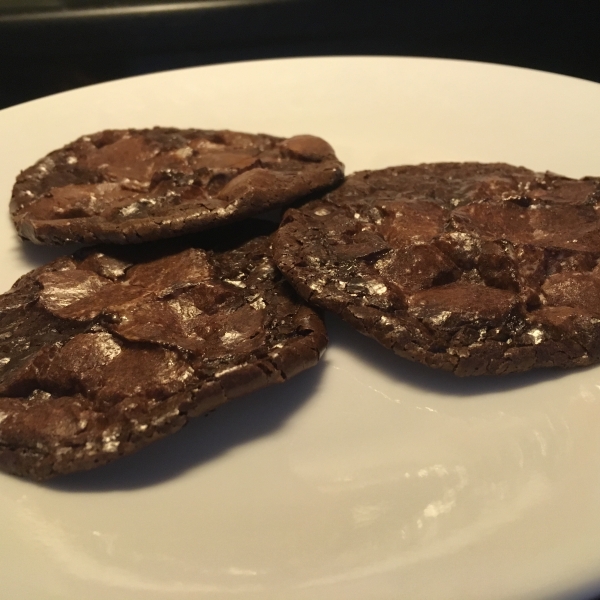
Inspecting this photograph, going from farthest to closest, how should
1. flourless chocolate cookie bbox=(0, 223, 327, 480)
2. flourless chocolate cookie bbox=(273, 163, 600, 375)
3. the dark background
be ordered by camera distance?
the dark background, flourless chocolate cookie bbox=(273, 163, 600, 375), flourless chocolate cookie bbox=(0, 223, 327, 480)

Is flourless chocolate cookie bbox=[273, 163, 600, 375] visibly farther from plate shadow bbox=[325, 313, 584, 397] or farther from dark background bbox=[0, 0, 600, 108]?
dark background bbox=[0, 0, 600, 108]

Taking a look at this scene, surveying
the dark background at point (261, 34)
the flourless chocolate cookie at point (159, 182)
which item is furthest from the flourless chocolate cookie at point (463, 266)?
the dark background at point (261, 34)

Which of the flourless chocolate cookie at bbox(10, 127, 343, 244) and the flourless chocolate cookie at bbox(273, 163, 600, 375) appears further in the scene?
the flourless chocolate cookie at bbox(10, 127, 343, 244)

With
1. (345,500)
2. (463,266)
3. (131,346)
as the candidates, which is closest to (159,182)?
(131,346)

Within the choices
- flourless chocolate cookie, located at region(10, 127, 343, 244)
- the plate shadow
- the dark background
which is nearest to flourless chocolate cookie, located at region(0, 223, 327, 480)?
flourless chocolate cookie, located at region(10, 127, 343, 244)

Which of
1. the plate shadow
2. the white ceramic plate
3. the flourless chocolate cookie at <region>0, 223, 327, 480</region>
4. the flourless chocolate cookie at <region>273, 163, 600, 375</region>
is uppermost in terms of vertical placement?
the flourless chocolate cookie at <region>273, 163, 600, 375</region>

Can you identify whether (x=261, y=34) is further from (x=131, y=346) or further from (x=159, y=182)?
(x=131, y=346)

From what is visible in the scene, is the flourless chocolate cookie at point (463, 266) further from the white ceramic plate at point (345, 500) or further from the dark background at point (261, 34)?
the dark background at point (261, 34)
